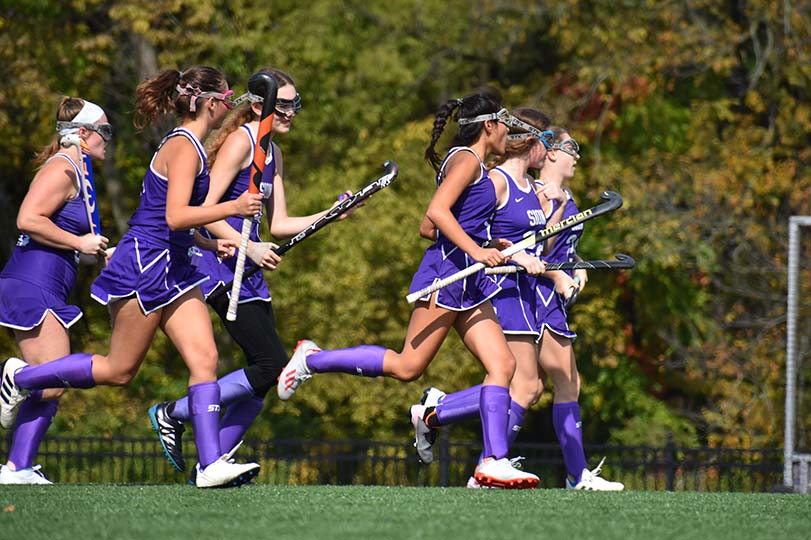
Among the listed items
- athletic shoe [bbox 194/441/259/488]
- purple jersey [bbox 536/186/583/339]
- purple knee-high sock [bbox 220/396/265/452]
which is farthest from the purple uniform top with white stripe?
purple jersey [bbox 536/186/583/339]

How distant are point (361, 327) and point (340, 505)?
7860 millimetres

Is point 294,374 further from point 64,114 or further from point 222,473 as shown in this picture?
point 64,114

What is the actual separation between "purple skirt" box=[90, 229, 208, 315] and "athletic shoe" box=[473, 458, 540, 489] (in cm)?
162

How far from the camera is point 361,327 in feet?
45.2

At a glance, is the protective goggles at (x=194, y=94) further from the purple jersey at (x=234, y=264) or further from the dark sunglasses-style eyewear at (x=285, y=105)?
the dark sunglasses-style eyewear at (x=285, y=105)

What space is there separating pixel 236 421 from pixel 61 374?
39.1 inches

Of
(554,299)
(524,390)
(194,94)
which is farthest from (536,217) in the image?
(194,94)

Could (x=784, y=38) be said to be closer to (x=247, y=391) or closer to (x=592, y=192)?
(x=592, y=192)

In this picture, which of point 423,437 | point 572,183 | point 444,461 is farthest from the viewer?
point 572,183

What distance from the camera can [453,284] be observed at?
22.5 feet

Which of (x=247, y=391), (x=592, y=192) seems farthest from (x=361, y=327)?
(x=247, y=391)

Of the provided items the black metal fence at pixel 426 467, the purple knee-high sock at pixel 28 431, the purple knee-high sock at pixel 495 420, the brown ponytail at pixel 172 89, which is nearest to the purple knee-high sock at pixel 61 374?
the purple knee-high sock at pixel 28 431

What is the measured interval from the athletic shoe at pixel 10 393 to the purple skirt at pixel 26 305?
0.20m

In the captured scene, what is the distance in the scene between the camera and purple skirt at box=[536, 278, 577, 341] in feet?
25.4
